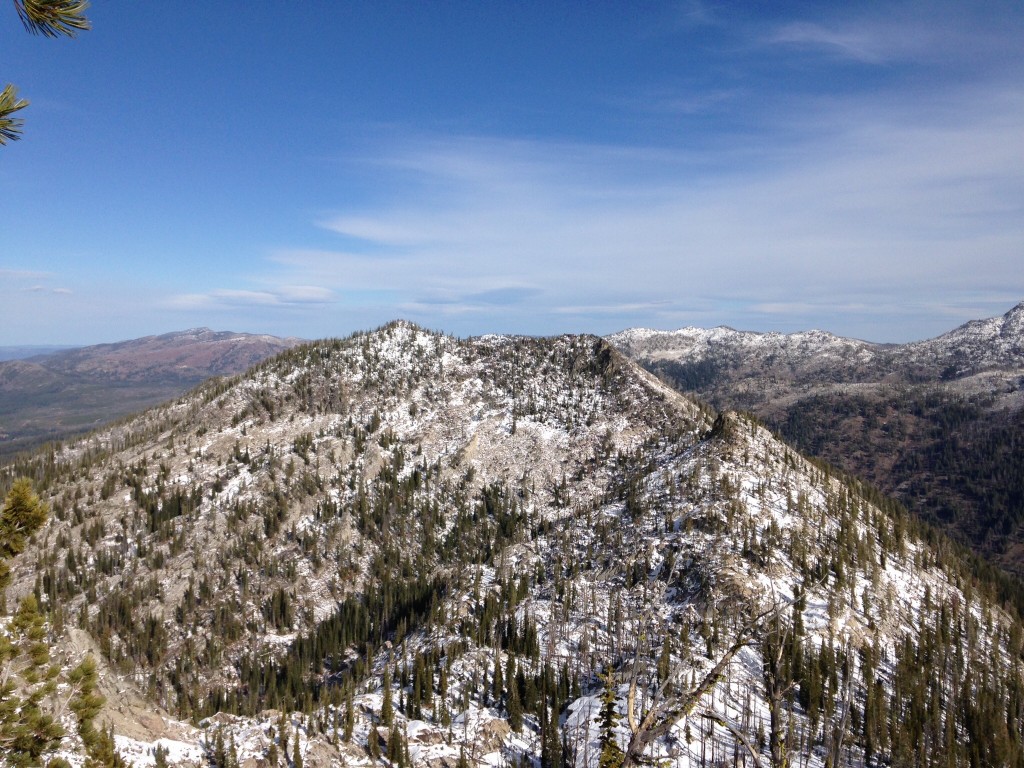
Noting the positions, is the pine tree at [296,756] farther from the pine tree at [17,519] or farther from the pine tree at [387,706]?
the pine tree at [17,519]

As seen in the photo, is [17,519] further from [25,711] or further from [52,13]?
[52,13]

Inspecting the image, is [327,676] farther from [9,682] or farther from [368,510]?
[9,682]

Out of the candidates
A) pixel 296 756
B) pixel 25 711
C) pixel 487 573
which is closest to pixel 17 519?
pixel 25 711

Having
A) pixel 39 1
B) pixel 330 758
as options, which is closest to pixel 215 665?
pixel 330 758

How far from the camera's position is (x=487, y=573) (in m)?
91.6

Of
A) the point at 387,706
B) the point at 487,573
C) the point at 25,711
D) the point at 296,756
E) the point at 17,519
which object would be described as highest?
the point at 17,519

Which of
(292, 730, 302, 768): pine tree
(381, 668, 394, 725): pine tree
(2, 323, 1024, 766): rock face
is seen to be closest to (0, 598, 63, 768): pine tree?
(2, 323, 1024, 766): rock face

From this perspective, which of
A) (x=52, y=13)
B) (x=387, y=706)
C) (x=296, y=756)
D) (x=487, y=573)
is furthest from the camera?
(x=487, y=573)

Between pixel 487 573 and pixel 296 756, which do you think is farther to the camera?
pixel 487 573

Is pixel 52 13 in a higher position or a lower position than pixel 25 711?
higher

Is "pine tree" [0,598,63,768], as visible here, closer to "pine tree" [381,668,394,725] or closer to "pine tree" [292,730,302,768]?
"pine tree" [292,730,302,768]

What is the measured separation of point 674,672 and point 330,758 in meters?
54.5

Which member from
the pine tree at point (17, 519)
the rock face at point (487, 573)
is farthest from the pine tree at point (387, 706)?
the pine tree at point (17, 519)

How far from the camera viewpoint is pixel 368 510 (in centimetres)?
10788
